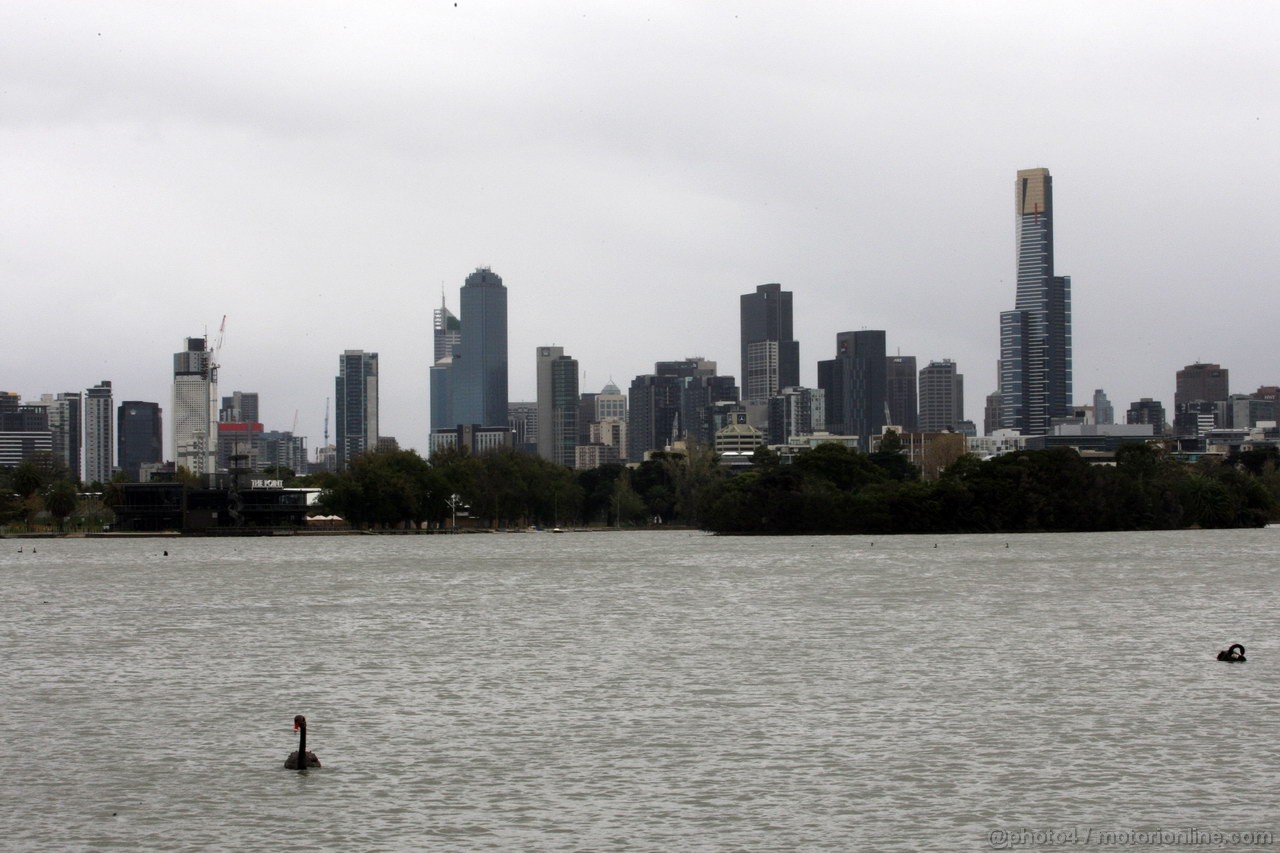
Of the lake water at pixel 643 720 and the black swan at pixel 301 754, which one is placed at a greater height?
the black swan at pixel 301 754

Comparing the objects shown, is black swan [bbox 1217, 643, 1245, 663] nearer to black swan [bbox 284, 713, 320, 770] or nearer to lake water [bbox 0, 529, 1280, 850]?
lake water [bbox 0, 529, 1280, 850]

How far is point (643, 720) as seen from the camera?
125 ft

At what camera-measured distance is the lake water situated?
91.0ft

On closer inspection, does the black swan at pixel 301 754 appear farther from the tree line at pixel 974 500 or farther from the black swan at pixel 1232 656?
the tree line at pixel 974 500

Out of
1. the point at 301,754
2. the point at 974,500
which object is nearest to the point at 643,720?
the point at 301,754

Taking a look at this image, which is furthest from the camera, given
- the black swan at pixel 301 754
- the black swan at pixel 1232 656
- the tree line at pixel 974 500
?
the tree line at pixel 974 500

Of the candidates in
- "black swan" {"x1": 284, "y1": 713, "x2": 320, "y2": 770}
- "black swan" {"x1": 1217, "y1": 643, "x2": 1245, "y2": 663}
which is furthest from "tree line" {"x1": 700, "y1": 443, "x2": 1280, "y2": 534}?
"black swan" {"x1": 284, "y1": 713, "x2": 320, "y2": 770}

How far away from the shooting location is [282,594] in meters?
90.1

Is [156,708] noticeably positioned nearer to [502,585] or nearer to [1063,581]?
[502,585]

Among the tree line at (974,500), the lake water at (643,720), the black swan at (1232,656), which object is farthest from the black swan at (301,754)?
the tree line at (974,500)

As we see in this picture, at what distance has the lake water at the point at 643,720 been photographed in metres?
27.7

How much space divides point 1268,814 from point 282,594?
69.6 meters

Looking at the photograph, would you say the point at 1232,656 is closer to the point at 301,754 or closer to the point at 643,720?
the point at 643,720

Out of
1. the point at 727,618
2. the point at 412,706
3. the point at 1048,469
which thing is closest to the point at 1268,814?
the point at 412,706
